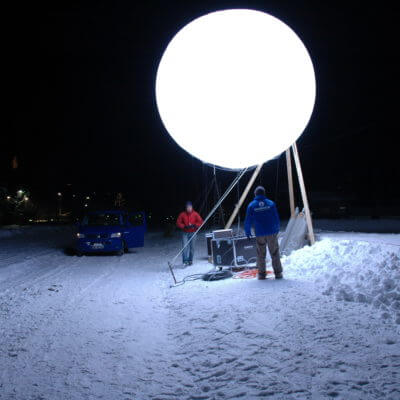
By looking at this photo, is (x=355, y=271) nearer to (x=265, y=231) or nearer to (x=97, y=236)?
(x=265, y=231)

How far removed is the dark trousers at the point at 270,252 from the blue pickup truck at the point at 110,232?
21.6 ft

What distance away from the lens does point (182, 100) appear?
17.7 ft

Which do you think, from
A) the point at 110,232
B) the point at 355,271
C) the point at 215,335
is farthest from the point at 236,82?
the point at 110,232

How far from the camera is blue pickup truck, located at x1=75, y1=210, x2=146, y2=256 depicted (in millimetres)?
12539

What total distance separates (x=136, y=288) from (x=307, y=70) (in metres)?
5.11

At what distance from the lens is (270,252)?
743 centimetres

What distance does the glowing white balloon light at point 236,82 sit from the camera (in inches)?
195

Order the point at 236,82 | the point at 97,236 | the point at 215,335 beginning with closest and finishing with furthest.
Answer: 1. the point at 215,335
2. the point at 236,82
3. the point at 97,236

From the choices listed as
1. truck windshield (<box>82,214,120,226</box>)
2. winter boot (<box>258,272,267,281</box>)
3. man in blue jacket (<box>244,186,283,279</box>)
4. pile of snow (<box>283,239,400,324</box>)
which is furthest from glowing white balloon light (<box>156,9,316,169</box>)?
truck windshield (<box>82,214,120,226</box>)

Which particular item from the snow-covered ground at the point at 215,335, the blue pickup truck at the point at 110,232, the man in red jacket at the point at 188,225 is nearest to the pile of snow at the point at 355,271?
the snow-covered ground at the point at 215,335

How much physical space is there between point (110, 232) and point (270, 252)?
22.6ft

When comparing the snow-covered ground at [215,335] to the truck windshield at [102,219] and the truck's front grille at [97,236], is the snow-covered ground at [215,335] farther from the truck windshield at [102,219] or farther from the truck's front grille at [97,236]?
the truck windshield at [102,219]

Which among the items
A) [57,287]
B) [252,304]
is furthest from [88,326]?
[57,287]

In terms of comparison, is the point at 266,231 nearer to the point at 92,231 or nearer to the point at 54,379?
the point at 54,379
